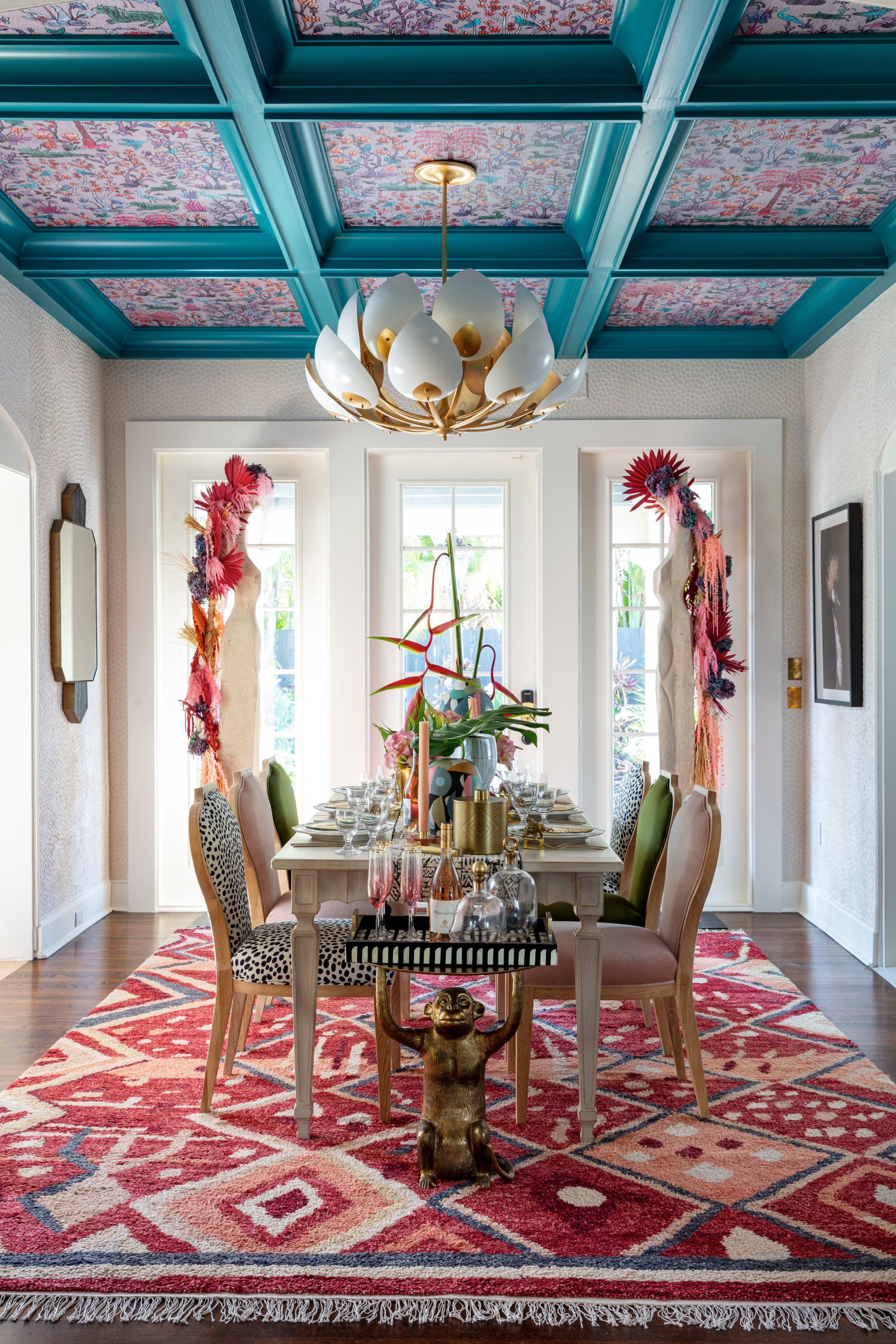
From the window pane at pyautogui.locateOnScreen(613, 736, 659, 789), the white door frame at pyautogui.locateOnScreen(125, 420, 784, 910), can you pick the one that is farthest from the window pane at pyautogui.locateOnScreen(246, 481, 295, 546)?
the window pane at pyautogui.locateOnScreen(613, 736, 659, 789)

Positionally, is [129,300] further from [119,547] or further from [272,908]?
[272,908]

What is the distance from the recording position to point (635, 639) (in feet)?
17.6

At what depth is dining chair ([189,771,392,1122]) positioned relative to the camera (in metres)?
2.88

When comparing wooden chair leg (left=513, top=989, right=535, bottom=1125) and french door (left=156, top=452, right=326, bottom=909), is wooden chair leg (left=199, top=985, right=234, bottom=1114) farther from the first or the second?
french door (left=156, top=452, right=326, bottom=909)

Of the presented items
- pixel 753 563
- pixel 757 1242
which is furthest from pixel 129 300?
pixel 757 1242

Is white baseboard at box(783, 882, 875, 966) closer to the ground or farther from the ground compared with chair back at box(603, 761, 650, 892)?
closer to the ground

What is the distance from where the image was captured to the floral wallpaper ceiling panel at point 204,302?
4.52 m

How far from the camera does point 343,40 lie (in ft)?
9.01

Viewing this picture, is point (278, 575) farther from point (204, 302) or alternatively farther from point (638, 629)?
point (638, 629)

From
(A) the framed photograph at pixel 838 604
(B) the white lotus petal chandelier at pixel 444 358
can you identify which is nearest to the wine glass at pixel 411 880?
(B) the white lotus petal chandelier at pixel 444 358

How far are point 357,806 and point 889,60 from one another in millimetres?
2461

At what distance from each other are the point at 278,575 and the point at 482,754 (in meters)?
2.58

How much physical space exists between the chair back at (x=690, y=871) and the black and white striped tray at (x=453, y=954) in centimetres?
65

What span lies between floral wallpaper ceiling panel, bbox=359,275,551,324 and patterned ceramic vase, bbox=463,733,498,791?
2.10 meters
